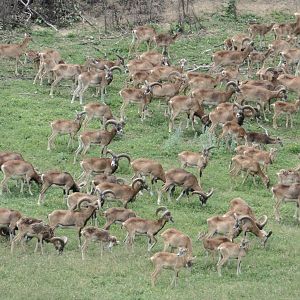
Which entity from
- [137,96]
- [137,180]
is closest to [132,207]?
[137,180]

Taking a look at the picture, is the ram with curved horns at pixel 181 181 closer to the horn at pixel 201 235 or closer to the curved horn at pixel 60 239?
the horn at pixel 201 235

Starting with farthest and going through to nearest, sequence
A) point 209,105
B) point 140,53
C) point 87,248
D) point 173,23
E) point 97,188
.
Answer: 1. point 173,23
2. point 140,53
3. point 209,105
4. point 97,188
5. point 87,248

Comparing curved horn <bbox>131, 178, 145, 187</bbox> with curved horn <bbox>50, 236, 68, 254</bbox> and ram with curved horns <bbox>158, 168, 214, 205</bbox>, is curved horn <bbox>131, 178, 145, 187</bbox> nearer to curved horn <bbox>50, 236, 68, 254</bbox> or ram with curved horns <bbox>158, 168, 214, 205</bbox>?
ram with curved horns <bbox>158, 168, 214, 205</bbox>

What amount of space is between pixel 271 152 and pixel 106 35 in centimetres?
1315

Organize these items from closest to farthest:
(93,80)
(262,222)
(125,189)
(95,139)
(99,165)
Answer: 1. (262,222)
2. (125,189)
3. (99,165)
4. (95,139)
5. (93,80)

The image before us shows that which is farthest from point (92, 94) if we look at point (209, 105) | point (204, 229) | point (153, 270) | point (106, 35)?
point (153, 270)

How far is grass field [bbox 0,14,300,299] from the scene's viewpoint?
1895 cm

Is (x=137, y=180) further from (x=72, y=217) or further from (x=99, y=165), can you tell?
(x=72, y=217)

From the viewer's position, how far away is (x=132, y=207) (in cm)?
2344

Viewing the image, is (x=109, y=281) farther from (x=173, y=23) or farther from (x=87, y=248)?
(x=173, y=23)

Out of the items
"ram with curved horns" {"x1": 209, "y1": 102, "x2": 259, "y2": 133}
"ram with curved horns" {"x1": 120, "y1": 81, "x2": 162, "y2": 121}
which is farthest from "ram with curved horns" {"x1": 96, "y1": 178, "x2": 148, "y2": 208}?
"ram with curved horns" {"x1": 120, "y1": 81, "x2": 162, "y2": 121}

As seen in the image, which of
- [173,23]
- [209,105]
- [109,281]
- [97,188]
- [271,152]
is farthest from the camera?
[173,23]

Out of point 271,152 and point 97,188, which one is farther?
point 271,152

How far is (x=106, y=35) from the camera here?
124 ft
